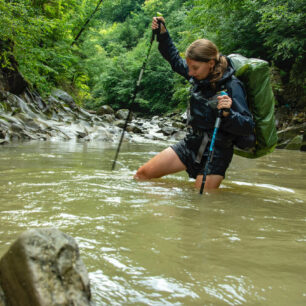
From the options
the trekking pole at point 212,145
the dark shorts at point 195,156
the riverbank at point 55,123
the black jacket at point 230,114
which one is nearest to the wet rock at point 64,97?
the riverbank at point 55,123

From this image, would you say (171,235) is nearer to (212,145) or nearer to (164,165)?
(212,145)

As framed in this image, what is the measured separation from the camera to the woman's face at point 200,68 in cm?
394

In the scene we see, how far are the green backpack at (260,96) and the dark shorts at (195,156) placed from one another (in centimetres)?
47

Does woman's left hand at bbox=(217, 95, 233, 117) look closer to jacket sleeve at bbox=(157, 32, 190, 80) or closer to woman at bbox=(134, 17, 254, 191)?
woman at bbox=(134, 17, 254, 191)

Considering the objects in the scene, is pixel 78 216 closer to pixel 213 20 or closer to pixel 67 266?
pixel 67 266

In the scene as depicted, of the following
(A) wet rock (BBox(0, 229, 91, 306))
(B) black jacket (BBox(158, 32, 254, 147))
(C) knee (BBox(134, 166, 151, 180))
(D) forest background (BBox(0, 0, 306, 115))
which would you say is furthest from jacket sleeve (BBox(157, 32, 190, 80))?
(D) forest background (BBox(0, 0, 306, 115))

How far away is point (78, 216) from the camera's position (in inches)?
102

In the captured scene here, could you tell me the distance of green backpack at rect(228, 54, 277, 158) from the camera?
3.98 m

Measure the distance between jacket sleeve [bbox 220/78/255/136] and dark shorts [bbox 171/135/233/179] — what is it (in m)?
0.40

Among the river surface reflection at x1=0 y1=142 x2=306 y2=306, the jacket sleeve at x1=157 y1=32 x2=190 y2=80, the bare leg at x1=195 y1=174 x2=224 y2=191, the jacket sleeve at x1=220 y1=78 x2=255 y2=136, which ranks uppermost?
the jacket sleeve at x1=157 y1=32 x2=190 y2=80

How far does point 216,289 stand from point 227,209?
68.3 inches

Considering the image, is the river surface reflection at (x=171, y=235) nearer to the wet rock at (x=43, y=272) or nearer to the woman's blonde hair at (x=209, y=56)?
the wet rock at (x=43, y=272)

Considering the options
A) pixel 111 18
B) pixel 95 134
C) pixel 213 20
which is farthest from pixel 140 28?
pixel 95 134

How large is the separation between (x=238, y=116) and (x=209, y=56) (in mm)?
830
